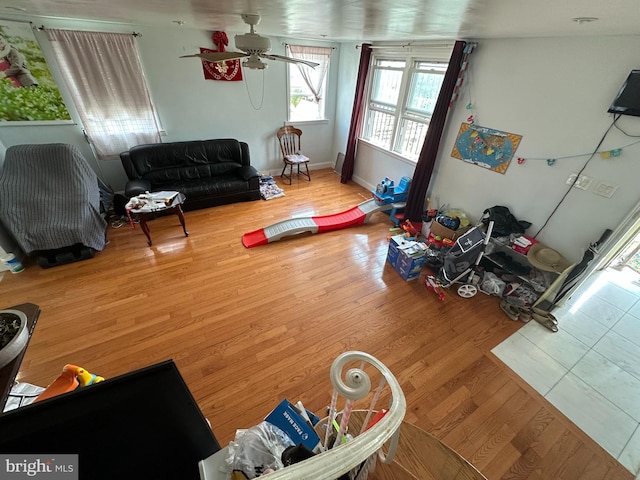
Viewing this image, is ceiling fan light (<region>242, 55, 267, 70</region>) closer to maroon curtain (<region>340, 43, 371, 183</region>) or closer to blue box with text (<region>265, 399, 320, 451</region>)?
blue box with text (<region>265, 399, 320, 451</region>)

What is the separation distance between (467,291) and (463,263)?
1.02ft

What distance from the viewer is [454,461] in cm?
107

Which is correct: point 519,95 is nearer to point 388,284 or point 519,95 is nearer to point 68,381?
point 388,284

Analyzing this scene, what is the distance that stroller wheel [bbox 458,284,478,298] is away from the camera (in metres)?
2.84

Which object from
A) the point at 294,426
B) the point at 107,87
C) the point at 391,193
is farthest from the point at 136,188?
the point at 294,426

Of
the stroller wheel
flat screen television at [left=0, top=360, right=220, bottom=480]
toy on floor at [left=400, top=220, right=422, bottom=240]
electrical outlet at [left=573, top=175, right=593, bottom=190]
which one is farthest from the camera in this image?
toy on floor at [left=400, top=220, right=422, bottom=240]

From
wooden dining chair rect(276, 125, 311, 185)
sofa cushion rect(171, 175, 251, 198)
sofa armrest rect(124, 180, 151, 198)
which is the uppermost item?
wooden dining chair rect(276, 125, 311, 185)

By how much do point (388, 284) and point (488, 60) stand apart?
262cm

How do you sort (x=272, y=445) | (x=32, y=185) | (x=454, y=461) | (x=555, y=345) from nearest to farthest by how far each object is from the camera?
(x=272, y=445) < (x=454, y=461) < (x=555, y=345) < (x=32, y=185)

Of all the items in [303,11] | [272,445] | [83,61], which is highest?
[303,11]

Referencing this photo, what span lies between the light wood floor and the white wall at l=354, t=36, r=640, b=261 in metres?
1.12

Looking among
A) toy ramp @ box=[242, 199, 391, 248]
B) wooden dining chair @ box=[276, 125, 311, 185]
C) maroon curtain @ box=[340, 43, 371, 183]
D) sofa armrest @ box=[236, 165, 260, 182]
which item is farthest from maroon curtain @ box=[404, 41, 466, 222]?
sofa armrest @ box=[236, 165, 260, 182]

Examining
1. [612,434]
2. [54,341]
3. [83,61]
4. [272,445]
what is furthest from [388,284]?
[83,61]

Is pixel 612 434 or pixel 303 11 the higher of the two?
pixel 303 11
